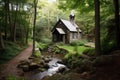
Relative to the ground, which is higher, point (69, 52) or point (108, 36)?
point (108, 36)

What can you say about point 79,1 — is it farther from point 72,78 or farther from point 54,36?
point 54,36

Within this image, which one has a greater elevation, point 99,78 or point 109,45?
point 109,45

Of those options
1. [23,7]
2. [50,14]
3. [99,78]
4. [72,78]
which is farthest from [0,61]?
[50,14]

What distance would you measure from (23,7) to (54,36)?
11.9 meters

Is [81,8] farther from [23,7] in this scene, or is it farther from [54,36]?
[54,36]

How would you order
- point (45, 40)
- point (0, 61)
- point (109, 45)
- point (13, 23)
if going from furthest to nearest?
point (45, 40) → point (13, 23) → point (0, 61) → point (109, 45)

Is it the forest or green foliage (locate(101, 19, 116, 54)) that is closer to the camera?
the forest

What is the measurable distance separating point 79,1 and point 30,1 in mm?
13404

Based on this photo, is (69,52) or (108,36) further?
(69,52)

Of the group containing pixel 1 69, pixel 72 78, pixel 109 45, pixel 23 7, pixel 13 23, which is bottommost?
pixel 1 69

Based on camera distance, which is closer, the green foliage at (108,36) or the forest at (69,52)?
the forest at (69,52)

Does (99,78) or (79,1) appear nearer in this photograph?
(99,78)

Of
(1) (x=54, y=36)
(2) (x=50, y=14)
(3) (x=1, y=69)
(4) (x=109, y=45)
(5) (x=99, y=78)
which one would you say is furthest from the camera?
(2) (x=50, y=14)

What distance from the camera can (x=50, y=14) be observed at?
4991cm
